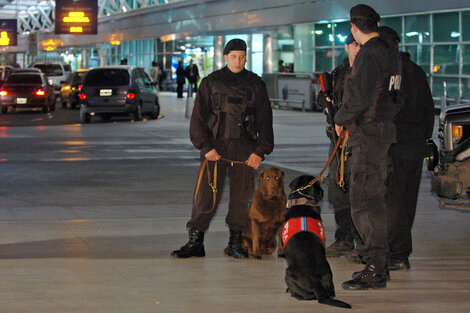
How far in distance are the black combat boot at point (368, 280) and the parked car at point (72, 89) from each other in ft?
105

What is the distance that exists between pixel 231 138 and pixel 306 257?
74.5 inches

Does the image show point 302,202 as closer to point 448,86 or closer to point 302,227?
point 302,227

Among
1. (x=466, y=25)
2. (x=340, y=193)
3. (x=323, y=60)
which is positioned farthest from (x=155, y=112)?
(x=340, y=193)

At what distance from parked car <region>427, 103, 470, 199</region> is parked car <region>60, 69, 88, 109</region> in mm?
29843

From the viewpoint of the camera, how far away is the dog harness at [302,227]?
620 centimetres

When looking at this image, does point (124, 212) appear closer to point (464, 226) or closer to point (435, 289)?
point (464, 226)

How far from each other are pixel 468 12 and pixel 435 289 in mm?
24638

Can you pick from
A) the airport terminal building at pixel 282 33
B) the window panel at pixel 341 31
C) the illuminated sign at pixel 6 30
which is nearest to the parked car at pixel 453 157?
the airport terminal building at pixel 282 33

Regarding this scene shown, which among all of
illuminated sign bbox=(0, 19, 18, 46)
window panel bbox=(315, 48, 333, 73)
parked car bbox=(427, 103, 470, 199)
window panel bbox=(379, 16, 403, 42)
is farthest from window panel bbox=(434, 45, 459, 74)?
illuminated sign bbox=(0, 19, 18, 46)

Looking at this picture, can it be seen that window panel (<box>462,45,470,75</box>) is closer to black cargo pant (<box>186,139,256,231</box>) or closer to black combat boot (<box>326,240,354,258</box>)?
black combat boot (<box>326,240,354,258</box>)

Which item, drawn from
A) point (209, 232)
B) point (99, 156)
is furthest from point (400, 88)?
point (99, 156)

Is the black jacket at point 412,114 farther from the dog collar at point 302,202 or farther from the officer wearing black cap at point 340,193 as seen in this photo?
the dog collar at point 302,202

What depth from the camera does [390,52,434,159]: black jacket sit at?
709cm

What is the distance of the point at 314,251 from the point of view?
5945 mm
